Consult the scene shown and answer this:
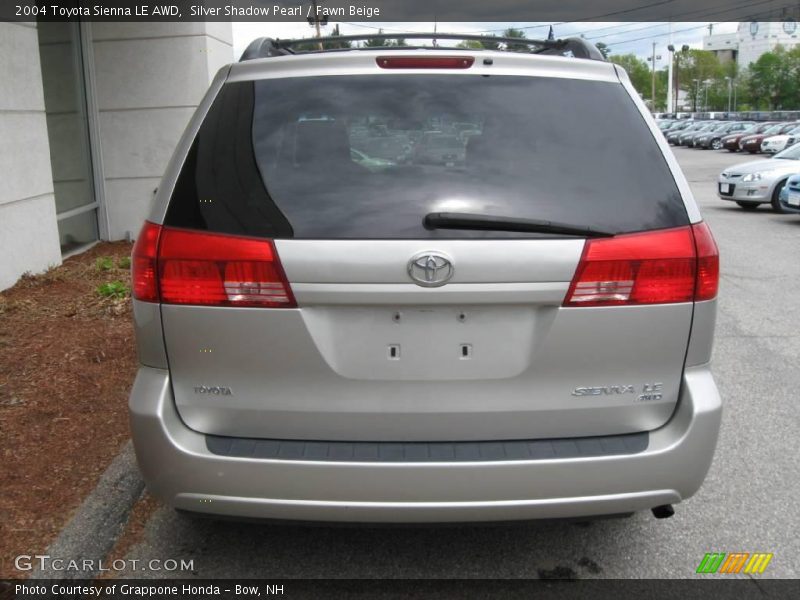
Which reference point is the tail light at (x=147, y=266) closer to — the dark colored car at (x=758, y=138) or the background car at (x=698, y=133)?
the dark colored car at (x=758, y=138)

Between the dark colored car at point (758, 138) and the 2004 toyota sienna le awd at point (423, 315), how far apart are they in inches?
1793

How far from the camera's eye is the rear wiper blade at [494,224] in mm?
2580

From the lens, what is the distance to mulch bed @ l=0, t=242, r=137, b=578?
3.57m

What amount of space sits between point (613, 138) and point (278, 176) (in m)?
1.14

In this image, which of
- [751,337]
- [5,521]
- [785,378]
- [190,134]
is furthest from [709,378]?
[751,337]

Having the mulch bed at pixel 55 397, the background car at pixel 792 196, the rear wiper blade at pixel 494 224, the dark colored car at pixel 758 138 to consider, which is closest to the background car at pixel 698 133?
the dark colored car at pixel 758 138

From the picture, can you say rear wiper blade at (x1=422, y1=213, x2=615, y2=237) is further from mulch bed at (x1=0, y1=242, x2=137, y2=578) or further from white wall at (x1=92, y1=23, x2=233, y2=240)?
white wall at (x1=92, y1=23, x2=233, y2=240)

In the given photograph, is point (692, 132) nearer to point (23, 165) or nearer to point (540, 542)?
point (23, 165)

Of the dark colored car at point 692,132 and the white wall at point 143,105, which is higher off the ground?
the white wall at point 143,105

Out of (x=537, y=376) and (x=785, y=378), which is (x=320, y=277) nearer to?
(x=537, y=376)

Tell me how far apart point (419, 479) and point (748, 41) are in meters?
194

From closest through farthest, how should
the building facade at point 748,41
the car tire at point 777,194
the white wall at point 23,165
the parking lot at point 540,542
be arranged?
the parking lot at point 540,542 → the white wall at point 23,165 → the car tire at point 777,194 → the building facade at point 748,41

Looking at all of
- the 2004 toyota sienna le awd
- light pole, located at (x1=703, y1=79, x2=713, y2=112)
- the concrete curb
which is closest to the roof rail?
the 2004 toyota sienna le awd

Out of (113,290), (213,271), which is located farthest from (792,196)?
(213,271)
